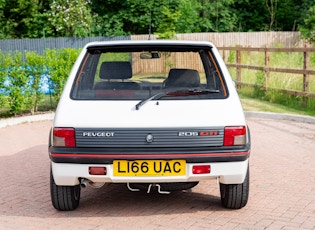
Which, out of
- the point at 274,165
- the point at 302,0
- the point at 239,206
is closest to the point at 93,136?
the point at 239,206

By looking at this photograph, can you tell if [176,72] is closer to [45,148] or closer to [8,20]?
[45,148]

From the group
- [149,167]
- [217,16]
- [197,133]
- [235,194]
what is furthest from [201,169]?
[217,16]

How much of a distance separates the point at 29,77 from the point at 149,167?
8552mm

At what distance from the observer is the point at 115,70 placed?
5844 mm

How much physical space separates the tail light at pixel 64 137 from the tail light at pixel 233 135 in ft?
4.38

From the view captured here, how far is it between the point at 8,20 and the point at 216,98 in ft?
118

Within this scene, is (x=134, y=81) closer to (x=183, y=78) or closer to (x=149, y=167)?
(x=183, y=78)

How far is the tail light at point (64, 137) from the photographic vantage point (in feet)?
16.5

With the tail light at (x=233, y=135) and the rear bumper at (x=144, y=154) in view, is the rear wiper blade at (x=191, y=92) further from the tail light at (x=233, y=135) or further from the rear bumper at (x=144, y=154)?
the rear bumper at (x=144, y=154)

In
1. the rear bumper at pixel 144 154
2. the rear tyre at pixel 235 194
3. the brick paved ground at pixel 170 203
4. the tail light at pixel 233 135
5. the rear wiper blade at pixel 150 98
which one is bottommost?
the brick paved ground at pixel 170 203

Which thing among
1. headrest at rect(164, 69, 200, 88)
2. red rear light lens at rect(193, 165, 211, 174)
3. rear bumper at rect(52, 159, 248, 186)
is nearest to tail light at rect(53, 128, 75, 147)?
rear bumper at rect(52, 159, 248, 186)

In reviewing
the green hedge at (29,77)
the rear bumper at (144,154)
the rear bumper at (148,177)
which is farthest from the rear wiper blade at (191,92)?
the green hedge at (29,77)

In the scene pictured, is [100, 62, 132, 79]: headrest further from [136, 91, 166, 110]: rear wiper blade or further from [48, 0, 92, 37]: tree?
[48, 0, 92, 37]: tree

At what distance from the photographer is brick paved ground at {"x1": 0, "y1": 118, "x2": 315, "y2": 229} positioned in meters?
5.23
